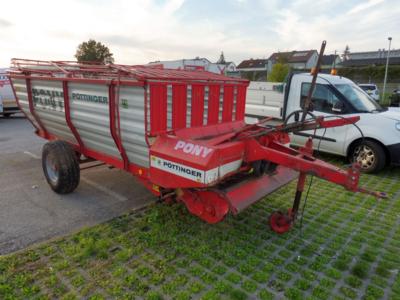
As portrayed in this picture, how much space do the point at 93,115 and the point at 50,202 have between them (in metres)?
1.64

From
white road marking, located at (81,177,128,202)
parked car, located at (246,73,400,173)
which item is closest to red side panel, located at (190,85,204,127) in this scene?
white road marking, located at (81,177,128,202)

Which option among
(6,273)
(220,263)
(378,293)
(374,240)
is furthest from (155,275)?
(374,240)

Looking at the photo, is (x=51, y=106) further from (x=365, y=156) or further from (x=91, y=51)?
(x=91, y=51)

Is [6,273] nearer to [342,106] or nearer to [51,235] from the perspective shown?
[51,235]

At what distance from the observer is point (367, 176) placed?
6.28 metres

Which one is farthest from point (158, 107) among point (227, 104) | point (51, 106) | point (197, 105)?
point (51, 106)

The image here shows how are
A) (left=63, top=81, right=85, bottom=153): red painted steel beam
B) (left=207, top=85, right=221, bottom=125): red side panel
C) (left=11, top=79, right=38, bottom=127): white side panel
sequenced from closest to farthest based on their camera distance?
(left=207, top=85, right=221, bottom=125): red side panel
(left=63, top=81, right=85, bottom=153): red painted steel beam
(left=11, top=79, right=38, bottom=127): white side panel

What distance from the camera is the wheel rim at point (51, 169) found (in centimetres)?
469

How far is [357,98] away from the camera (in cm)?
662

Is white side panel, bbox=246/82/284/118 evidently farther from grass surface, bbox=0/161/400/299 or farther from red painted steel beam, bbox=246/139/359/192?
red painted steel beam, bbox=246/139/359/192

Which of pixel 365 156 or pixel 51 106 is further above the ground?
pixel 51 106

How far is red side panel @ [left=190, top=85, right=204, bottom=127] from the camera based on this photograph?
3822mm

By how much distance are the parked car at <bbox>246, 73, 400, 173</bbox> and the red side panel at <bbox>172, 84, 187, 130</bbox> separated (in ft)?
9.44

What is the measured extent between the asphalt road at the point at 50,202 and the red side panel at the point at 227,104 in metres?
1.74
